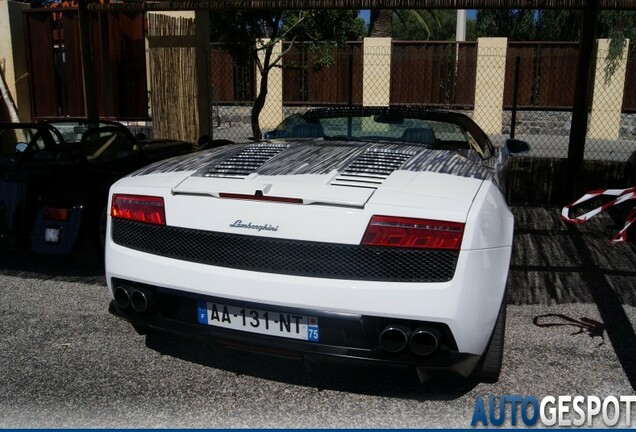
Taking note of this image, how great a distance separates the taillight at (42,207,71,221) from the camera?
4543mm

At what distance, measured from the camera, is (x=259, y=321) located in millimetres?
2684

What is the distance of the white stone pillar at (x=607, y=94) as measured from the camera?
55.1 feet

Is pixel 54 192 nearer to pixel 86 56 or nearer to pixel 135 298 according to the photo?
pixel 135 298

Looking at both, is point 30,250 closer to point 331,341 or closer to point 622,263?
point 331,341

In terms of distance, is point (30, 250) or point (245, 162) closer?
point (245, 162)

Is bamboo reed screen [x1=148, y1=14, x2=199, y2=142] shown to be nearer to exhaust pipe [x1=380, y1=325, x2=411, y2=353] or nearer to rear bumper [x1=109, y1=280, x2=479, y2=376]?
rear bumper [x1=109, y1=280, x2=479, y2=376]

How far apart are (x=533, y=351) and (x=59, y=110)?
10644 millimetres

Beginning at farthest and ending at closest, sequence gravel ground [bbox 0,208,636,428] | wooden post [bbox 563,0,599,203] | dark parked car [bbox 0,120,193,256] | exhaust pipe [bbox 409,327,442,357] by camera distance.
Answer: wooden post [bbox 563,0,599,203]
dark parked car [bbox 0,120,193,256]
gravel ground [bbox 0,208,636,428]
exhaust pipe [bbox 409,327,442,357]

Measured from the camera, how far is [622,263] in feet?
17.4

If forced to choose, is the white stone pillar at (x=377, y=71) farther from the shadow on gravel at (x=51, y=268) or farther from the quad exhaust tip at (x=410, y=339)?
the quad exhaust tip at (x=410, y=339)

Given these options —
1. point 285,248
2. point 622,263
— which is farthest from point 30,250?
point 622,263

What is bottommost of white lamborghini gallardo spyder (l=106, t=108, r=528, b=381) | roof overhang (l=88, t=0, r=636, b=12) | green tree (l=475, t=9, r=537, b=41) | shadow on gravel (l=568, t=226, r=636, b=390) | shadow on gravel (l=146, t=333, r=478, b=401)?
shadow on gravel (l=568, t=226, r=636, b=390)

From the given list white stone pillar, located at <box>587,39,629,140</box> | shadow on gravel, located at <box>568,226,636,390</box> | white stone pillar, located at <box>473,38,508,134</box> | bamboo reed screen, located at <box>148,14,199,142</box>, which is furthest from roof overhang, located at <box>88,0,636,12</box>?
white stone pillar, located at <box>587,39,629,140</box>

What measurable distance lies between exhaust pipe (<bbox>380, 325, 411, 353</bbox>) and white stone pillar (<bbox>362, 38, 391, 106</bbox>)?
15501 millimetres
